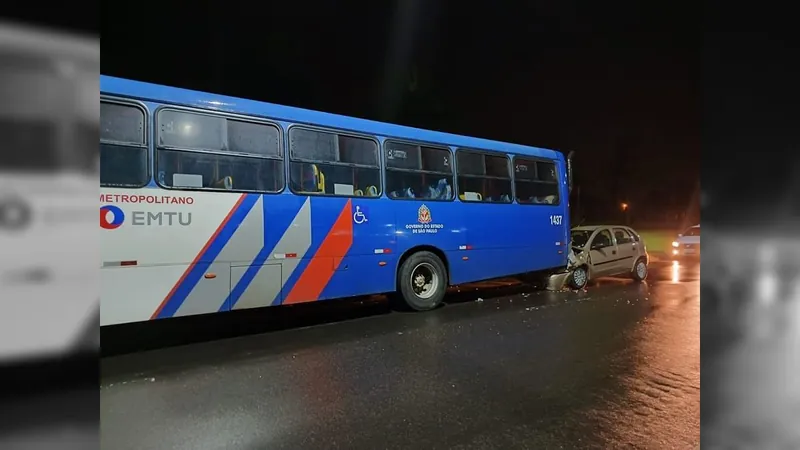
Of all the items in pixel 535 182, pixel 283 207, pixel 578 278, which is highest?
pixel 535 182

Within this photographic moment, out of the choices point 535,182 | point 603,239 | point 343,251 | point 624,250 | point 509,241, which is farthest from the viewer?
point 624,250

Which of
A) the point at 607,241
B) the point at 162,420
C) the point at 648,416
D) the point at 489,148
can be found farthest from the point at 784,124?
the point at 607,241

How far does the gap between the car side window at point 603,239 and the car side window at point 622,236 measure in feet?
0.91

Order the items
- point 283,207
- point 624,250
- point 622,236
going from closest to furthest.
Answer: point 283,207 → point 624,250 → point 622,236

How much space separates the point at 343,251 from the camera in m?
8.12

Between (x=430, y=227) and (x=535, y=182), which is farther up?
(x=535, y=182)

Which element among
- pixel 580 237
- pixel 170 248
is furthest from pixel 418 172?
pixel 580 237

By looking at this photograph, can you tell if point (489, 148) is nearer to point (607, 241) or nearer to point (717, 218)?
point (607, 241)

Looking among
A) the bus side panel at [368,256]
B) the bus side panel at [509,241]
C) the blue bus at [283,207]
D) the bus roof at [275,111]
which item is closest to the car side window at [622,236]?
the bus side panel at [509,241]

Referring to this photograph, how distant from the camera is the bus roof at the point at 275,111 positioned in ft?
21.0

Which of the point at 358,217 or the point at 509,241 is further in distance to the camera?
the point at 509,241

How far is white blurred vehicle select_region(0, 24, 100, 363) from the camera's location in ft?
6.02

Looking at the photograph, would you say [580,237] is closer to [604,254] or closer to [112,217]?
[604,254]

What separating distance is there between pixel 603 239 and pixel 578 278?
5.20 feet
